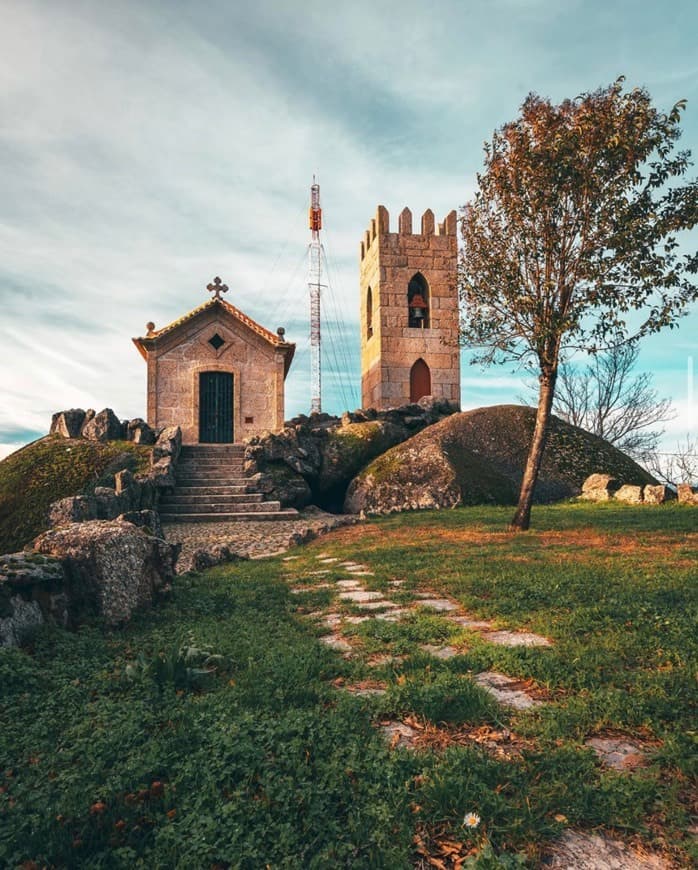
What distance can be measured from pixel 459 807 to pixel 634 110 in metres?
13.7

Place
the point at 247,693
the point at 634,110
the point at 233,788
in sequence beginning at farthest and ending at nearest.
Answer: the point at 634,110
the point at 247,693
the point at 233,788

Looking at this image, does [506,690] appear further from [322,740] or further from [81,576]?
[81,576]

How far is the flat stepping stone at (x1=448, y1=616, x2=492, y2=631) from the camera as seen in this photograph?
5508 millimetres

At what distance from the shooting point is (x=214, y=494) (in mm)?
19078

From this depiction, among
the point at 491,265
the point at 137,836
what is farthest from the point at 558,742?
the point at 491,265

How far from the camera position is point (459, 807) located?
2672 millimetres

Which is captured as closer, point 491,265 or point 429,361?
point 491,265

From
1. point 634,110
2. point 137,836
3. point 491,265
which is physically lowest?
point 137,836

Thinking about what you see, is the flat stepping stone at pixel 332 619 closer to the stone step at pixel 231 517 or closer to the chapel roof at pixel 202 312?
the stone step at pixel 231 517

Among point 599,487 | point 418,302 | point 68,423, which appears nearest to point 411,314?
point 418,302

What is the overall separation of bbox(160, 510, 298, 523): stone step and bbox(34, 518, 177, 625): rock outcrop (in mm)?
10484

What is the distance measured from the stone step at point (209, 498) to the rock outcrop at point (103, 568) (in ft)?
38.0

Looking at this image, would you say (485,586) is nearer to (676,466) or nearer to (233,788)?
(233,788)

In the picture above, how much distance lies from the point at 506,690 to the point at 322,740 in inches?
57.8
